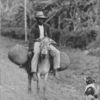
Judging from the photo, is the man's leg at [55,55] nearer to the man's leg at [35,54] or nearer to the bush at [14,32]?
the man's leg at [35,54]

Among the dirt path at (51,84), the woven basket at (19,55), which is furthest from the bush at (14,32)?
the woven basket at (19,55)

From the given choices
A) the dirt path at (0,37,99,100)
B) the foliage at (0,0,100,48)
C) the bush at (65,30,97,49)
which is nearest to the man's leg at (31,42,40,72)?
the dirt path at (0,37,99,100)

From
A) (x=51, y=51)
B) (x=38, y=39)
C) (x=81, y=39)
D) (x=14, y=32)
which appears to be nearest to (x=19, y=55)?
(x=38, y=39)

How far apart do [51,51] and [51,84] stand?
5217mm

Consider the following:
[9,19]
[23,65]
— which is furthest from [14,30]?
[23,65]

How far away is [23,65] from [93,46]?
549 inches

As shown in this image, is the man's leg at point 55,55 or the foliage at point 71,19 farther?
the foliage at point 71,19

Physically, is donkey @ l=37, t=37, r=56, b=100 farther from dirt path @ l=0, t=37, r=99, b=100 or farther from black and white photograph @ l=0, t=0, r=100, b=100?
dirt path @ l=0, t=37, r=99, b=100

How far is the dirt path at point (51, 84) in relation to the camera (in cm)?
966

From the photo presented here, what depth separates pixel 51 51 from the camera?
971cm

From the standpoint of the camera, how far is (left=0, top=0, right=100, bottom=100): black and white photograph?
9711 millimetres

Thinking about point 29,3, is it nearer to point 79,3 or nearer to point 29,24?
point 29,24

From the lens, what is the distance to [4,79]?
1197 cm

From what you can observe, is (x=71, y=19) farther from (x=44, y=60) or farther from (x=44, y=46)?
(x=44, y=46)
